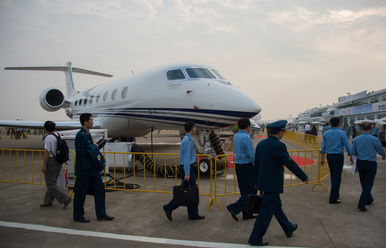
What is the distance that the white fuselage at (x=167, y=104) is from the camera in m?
8.55

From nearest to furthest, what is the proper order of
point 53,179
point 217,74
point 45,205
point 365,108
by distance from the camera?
point 53,179 < point 45,205 < point 217,74 < point 365,108

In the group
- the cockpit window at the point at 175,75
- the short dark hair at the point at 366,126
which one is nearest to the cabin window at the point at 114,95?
the cockpit window at the point at 175,75

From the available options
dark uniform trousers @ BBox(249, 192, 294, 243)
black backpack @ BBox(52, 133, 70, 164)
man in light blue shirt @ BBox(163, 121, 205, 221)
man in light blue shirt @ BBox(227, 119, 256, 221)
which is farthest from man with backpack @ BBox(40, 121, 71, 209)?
dark uniform trousers @ BBox(249, 192, 294, 243)

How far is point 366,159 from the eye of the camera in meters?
5.53

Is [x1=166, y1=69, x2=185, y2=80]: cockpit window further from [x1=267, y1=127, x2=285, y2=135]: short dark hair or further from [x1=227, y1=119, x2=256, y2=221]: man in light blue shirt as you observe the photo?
[x1=267, y1=127, x2=285, y2=135]: short dark hair

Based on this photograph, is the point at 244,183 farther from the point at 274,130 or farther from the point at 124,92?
the point at 124,92

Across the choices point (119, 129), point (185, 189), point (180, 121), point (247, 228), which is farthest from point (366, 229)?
point (119, 129)

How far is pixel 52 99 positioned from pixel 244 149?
17086 mm

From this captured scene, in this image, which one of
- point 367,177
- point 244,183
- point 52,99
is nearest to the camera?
point 244,183

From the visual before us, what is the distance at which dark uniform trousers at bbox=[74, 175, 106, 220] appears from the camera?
16.5 ft

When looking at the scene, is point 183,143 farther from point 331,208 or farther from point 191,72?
point 191,72

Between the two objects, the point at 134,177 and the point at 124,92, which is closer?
the point at 134,177

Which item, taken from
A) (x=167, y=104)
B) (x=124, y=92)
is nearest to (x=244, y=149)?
(x=167, y=104)

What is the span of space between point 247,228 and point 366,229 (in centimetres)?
177
